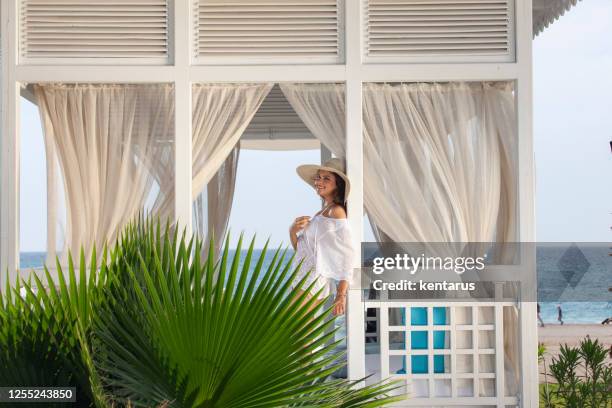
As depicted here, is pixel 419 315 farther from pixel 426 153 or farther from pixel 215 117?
pixel 215 117

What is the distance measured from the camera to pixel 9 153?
5.32 m

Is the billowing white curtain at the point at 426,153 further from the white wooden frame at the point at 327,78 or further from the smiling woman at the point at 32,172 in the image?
the smiling woman at the point at 32,172

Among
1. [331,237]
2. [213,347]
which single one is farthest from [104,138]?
[213,347]

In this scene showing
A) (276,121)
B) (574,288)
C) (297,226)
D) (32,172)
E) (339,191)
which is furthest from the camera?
(574,288)

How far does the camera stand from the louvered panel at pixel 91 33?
5352 mm

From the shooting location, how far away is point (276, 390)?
2492 millimetres

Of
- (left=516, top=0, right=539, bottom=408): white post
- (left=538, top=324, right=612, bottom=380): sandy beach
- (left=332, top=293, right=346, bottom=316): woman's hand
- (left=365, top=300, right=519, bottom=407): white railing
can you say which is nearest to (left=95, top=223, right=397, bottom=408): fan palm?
(left=332, top=293, right=346, bottom=316): woman's hand

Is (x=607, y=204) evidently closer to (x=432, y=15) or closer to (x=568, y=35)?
(x=568, y=35)

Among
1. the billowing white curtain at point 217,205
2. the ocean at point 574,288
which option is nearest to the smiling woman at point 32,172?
the ocean at point 574,288

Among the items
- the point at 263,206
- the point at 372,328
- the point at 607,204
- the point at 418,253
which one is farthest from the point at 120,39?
the point at 607,204

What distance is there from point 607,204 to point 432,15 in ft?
82.3

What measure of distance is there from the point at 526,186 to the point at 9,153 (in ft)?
10.4

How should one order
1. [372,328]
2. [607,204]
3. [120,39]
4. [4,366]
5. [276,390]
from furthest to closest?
[607,204] → [372,328] → [120,39] → [4,366] → [276,390]

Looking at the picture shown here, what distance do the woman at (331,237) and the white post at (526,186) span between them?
108 centimetres
